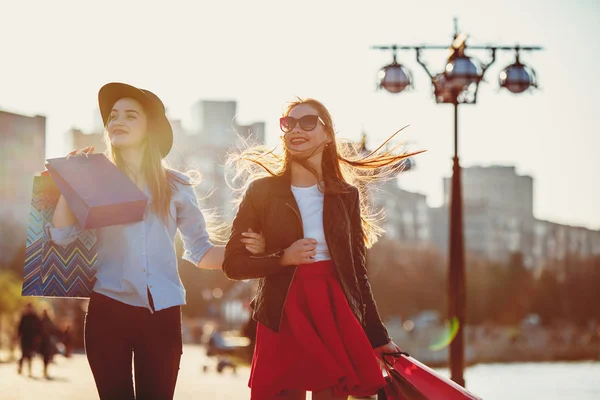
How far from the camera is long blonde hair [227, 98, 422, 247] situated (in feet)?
20.8

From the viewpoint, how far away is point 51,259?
587 cm

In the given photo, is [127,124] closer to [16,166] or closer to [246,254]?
[246,254]

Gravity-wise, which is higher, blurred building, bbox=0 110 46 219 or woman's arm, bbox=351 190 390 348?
blurred building, bbox=0 110 46 219

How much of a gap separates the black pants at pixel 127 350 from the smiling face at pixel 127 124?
0.83 m

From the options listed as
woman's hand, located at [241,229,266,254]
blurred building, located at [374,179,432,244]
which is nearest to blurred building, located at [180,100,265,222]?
blurred building, located at [374,179,432,244]

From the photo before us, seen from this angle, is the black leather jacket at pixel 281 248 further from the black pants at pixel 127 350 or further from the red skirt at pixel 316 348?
the black pants at pixel 127 350

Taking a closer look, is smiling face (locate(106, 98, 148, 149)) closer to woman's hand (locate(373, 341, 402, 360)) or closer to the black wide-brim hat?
the black wide-brim hat

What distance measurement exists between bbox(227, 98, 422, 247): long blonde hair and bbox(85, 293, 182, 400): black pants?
41.0 inches

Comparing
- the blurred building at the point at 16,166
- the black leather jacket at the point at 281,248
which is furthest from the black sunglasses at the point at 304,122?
the blurred building at the point at 16,166

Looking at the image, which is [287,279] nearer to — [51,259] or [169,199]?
[169,199]

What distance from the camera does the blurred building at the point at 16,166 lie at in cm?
8725

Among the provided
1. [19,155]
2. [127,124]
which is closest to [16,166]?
[19,155]

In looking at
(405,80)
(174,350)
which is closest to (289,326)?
(174,350)

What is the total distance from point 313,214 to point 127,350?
1.21 meters
